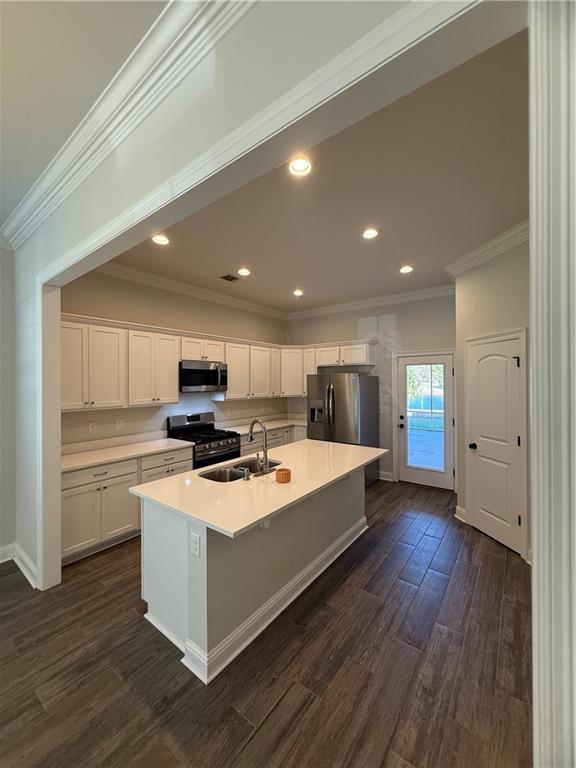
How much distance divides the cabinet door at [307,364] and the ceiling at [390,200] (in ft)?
4.96

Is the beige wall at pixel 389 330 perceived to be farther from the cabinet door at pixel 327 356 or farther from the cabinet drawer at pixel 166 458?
the cabinet drawer at pixel 166 458

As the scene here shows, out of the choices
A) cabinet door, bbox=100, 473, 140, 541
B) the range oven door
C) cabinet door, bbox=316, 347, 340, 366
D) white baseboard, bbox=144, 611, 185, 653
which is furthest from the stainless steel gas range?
cabinet door, bbox=316, 347, 340, 366

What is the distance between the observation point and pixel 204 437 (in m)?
4.19

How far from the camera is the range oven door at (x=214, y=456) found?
12.8ft

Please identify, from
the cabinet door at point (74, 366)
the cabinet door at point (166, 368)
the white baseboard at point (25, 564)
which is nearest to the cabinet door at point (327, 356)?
the cabinet door at point (166, 368)

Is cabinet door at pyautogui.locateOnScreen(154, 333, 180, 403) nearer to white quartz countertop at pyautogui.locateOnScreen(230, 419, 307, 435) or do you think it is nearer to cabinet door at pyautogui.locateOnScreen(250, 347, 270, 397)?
white quartz countertop at pyautogui.locateOnScreen(230, 419, 307, 435)

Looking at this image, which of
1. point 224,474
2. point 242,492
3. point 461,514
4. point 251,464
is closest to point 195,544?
point 242,492

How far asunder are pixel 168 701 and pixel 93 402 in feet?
8.66

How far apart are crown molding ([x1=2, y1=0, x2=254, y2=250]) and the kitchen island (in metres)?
2.05

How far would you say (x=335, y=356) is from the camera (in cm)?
539

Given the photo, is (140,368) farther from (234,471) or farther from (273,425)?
(273,425)

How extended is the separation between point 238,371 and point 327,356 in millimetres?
1585

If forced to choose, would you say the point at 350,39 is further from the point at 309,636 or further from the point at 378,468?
the point at 378,468

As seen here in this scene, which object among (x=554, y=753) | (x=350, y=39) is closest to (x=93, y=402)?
(x=350, y=39)
